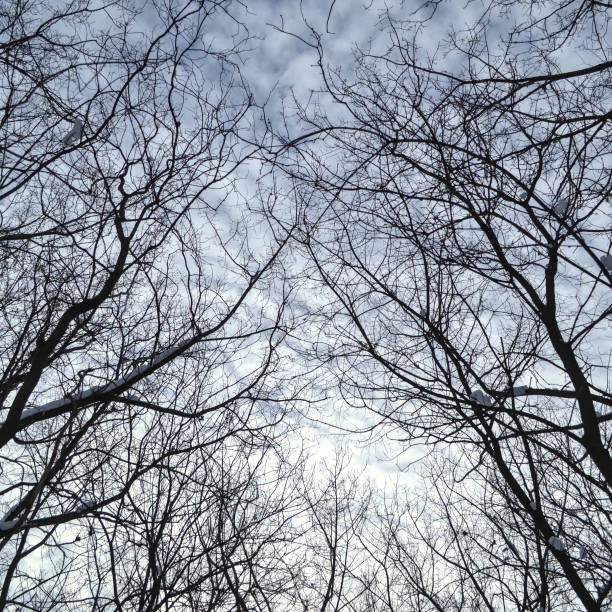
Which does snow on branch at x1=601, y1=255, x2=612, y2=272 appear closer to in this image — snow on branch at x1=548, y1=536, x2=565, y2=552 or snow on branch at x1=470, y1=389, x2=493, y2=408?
snow on branch at x1=470, y1=389, x2=493, y2=408

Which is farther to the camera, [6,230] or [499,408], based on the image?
[6,230]

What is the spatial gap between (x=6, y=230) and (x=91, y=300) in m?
0.71

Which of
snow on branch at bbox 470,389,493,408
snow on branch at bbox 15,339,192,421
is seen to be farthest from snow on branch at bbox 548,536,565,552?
snow on branch at bbox 15,339,192,421

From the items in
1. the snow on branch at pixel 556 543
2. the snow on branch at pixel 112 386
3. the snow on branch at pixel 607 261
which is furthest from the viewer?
the snow on branch at pixel 112 386

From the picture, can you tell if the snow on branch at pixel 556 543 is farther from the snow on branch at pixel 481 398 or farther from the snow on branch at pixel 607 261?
the snow on branch at pixel 607 261

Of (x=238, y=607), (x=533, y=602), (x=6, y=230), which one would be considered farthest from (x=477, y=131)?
(x=238, y=607)

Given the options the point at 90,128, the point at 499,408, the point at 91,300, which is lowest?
the point at 499,408

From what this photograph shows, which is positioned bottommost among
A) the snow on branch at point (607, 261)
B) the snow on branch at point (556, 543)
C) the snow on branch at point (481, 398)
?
the snow on branch at point (556, 543)

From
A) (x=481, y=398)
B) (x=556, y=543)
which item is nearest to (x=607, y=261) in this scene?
(x=481, y=398)

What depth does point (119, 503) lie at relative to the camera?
163 inches

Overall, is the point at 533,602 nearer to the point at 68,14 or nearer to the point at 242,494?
the point at 242,494

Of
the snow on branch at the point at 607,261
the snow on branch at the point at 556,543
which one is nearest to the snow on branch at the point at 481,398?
the snow on branch at the point at 556,543

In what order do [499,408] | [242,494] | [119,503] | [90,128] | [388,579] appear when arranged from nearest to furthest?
[499,408], [90,128], [119,503], [242,494], [388,579]

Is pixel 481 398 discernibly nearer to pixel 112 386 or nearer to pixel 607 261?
pixel 607 261
